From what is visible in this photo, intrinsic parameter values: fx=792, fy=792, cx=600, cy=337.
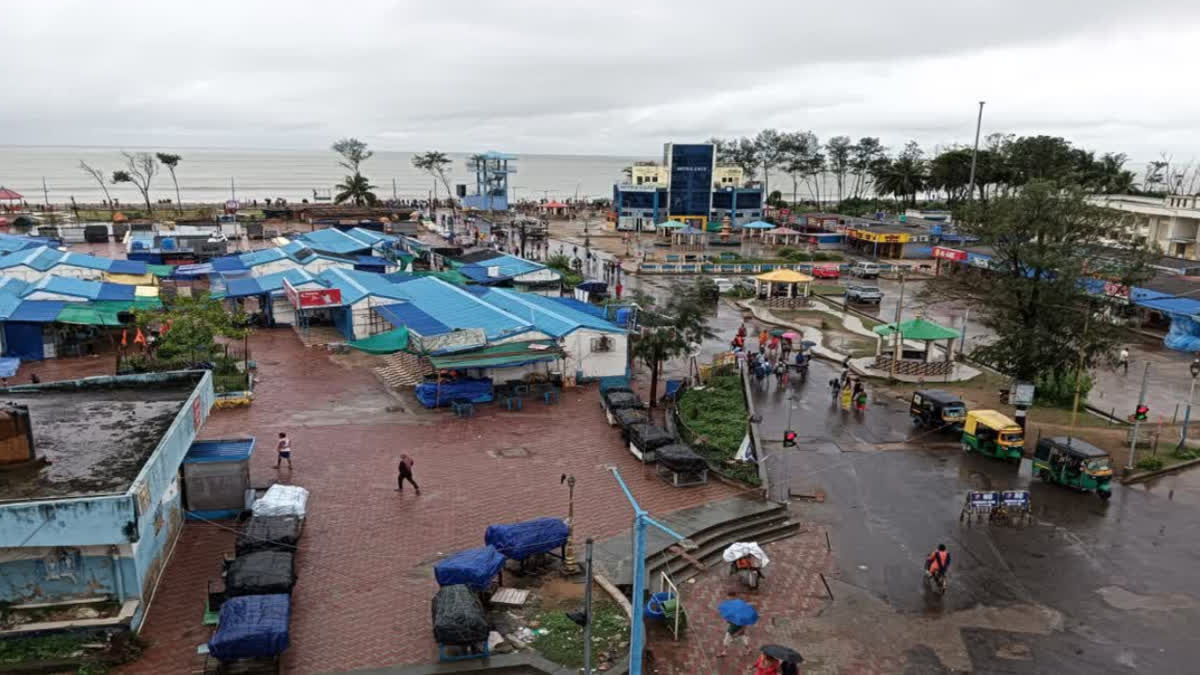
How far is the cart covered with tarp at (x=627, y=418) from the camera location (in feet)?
71.3

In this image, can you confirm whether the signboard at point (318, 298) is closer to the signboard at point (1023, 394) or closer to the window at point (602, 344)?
the window at point (602, 344)

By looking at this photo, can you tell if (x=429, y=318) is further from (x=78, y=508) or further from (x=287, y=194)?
(x=287, y=194)

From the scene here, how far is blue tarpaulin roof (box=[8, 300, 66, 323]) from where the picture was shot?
94.1 feet

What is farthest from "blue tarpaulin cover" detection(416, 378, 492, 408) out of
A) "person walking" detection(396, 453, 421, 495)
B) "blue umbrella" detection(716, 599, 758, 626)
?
"blue umbrella" detection(716, 599, 758, 626)

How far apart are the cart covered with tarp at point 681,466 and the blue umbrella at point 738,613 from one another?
6180mm

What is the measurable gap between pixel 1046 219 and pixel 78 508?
2663 cm

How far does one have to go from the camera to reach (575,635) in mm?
13164

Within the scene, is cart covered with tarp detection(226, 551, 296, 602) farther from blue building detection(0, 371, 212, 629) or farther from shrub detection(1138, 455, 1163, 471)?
shrub detection(1138, 455, 1163, 471)

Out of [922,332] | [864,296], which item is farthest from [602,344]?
Answer: [864,296]

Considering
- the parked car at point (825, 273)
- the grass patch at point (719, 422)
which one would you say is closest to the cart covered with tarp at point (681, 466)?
the grass patch at point (719, 422)

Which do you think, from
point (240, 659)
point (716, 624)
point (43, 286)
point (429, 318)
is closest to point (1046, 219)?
point (716, 624)

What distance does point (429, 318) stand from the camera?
2905 cm

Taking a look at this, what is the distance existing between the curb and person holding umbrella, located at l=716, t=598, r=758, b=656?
12.9m

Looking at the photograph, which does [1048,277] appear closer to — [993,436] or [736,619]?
[993,436]
